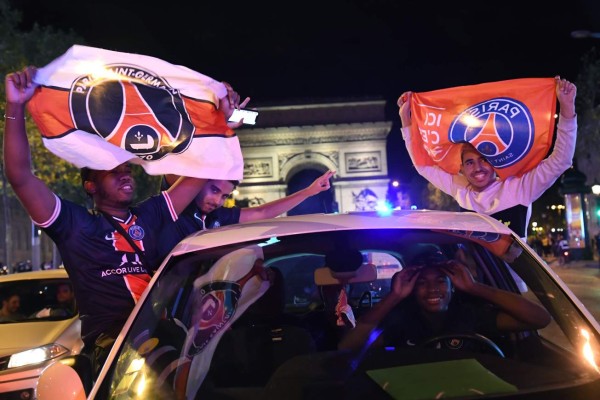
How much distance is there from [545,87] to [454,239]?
8.92ft

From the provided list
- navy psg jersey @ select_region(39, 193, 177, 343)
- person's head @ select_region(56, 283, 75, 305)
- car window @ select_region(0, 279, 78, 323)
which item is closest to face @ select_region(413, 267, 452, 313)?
navy psg jersey @ select_region(39, 193, 177, 343)

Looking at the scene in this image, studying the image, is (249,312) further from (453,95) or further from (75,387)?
(453,95)

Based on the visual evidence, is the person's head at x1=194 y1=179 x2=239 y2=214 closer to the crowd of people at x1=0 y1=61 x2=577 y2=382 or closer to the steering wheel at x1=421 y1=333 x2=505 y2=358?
the crowd of people at x1=0 y1=61 x2=577 y2=382

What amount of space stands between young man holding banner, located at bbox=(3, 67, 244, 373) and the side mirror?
0.68 meters

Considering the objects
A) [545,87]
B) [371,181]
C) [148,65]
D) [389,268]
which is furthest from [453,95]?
[371,181]

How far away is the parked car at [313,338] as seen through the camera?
6.86ft

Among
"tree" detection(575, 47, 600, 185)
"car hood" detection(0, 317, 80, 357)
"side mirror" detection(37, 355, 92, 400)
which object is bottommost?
"car hood" detection(0, 317, 80, 357)

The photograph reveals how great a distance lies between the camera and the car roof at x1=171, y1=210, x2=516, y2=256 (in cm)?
254

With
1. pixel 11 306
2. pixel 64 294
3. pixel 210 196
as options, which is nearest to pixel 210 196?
pixel 210 196

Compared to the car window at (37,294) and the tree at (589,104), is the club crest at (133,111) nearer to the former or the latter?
the car window at (37,294)

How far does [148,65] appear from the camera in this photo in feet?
14.3

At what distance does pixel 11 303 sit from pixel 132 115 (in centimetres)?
368

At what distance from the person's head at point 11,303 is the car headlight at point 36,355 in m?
1.54

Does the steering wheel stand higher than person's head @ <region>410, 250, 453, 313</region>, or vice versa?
person's head @ <region>410, 250, 453, 313</region>
